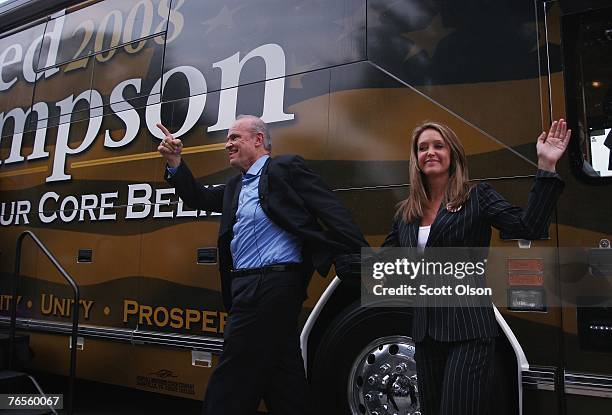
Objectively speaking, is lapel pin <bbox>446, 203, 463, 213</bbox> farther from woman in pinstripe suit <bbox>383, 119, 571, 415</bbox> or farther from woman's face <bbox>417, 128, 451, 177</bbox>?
woman's face <bbox>417, 128, 451, 177</bbox>

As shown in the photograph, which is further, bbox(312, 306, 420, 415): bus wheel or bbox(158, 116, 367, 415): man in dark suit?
bbox(312, 306, 420, 415): bus wheel

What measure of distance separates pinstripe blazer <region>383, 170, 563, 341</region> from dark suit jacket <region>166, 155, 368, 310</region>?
45cm

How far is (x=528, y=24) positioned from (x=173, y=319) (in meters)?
2.97

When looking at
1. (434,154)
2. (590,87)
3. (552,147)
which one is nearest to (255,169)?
(434,154)

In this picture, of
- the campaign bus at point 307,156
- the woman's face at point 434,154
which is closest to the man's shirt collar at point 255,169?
the campaign bus at point 307,156

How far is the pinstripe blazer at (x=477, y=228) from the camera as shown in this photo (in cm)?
200

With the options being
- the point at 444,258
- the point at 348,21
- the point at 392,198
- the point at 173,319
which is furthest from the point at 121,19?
the point at 444,258

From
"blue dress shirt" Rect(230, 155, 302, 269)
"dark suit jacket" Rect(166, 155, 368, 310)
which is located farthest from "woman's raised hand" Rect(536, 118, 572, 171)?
"blue dress shirt" Rect(230, 155, 302, 269)

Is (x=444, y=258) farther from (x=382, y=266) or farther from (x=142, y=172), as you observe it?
(x=142, y=172)

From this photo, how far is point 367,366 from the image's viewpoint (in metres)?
3.36

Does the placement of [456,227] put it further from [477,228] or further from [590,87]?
[590,87]

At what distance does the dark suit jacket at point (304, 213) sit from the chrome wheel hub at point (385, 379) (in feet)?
2.70

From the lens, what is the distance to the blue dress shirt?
2.75 meters

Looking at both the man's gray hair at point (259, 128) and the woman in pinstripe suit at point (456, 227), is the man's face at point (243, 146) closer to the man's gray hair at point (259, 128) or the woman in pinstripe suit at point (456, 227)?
the man's gray hair at point (259, 128)
